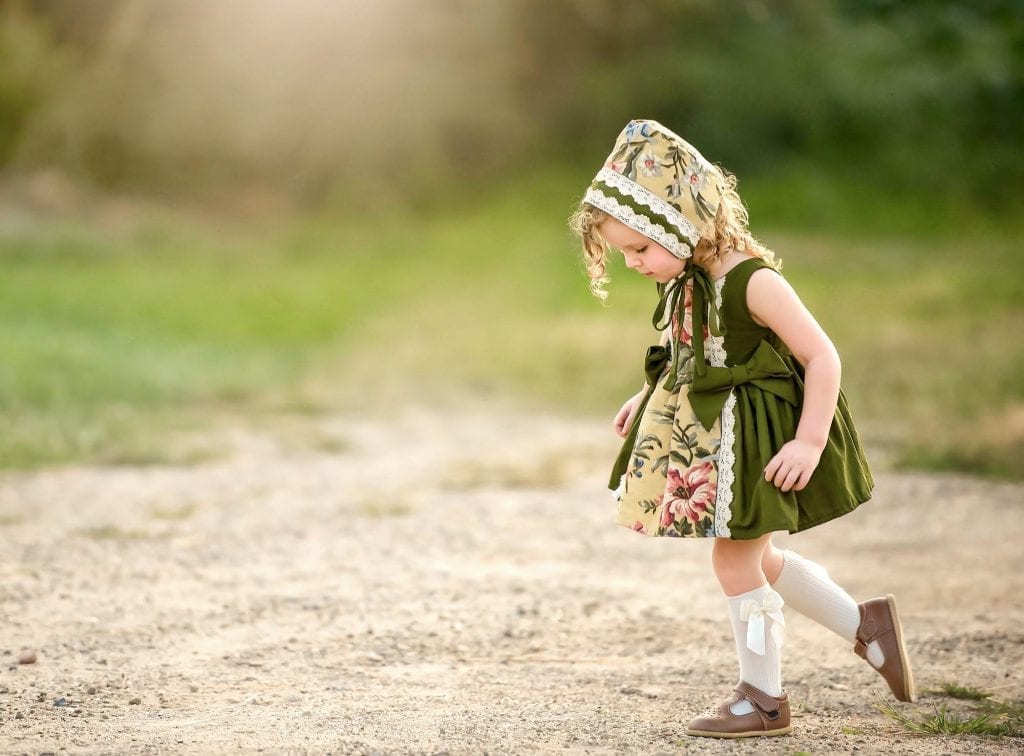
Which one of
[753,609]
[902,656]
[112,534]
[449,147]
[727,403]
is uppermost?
[449,147]

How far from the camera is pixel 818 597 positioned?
2.98 metres

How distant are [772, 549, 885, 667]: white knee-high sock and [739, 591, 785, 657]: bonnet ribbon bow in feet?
0.58

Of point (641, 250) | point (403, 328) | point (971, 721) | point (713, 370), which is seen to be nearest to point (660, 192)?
point (641, 250)

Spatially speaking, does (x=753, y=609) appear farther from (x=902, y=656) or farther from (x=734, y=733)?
(x=902, y=656)

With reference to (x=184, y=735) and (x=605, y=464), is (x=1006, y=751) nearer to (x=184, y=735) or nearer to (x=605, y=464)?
(x=184, y=735)

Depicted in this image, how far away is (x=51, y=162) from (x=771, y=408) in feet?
59.9

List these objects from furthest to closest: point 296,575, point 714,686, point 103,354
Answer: point 103,354 → point 296,575 → point 714,686

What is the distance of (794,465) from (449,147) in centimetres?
1889

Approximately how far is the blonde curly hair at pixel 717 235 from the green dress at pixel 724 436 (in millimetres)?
52

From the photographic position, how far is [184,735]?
276 cm

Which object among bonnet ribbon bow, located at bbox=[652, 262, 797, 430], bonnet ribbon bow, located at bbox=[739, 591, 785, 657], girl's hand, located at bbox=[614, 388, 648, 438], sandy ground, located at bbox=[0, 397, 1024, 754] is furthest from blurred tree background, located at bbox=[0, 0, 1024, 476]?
bonnet ribbon bow, located at bbox=[739, 591, 785, 657]

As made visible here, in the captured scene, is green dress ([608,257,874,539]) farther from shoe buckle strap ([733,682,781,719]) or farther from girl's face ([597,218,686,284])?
shoe buckle strap ([733,682,781,719])

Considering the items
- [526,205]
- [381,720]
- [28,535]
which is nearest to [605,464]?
[28,535]

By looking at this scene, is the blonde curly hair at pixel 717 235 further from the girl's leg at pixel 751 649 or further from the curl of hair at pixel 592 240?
the girl's leg at pixel 751 649
